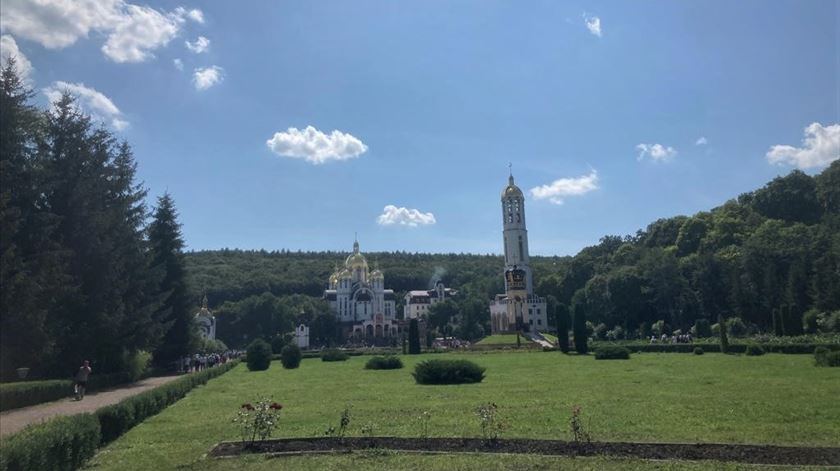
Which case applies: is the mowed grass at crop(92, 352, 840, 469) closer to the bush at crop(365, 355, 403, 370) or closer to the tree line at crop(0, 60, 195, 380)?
the tree line at crop(0, 60, 195, 380)

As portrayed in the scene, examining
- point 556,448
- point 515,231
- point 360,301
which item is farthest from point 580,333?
point 360,301

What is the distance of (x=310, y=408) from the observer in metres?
14.8

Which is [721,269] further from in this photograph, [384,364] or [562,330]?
[384,364]

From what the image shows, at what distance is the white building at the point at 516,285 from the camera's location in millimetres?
69625

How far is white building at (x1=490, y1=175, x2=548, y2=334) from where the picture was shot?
Result: 228 ft

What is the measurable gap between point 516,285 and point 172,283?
1743 inches

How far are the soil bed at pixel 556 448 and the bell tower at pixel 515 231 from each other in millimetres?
76063

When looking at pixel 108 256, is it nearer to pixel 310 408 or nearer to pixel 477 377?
pixel 310 408

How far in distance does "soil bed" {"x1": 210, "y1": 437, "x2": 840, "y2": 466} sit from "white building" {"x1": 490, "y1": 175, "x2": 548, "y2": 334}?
59258mm

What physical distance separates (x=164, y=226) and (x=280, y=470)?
1221 inches

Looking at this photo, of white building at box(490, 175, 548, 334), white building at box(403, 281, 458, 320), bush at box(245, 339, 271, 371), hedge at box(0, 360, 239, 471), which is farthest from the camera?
white building at box(403, 281, 458, 320)

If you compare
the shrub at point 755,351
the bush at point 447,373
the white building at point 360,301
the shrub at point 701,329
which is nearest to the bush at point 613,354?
the shrub at point 755,351

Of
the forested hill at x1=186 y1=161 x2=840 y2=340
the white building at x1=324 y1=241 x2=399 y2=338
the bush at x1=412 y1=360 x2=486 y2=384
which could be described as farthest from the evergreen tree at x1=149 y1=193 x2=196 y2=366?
the white building at x1=324 y1=241 x2=399 y2=338

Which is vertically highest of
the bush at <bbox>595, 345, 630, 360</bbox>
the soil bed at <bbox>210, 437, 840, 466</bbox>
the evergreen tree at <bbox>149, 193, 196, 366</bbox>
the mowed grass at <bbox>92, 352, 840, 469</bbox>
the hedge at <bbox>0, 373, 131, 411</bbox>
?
the evergreen tree at <bbox>149, 193, 196, 366</bbox>
